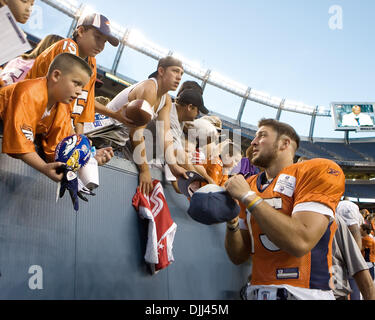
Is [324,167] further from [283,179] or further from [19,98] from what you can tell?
[19,98]

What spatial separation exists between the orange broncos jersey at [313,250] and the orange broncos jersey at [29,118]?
115cm

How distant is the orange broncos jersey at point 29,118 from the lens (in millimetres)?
1438

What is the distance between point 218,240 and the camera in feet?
10.4

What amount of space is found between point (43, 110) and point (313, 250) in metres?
1.44

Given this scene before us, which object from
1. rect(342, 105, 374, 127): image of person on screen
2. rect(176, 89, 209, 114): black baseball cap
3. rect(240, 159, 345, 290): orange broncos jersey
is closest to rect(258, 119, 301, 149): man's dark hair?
rect(240, 159, 345, 290): orange broncos jersey

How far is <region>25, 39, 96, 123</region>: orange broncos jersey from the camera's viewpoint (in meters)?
1.99

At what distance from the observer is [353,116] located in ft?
73.8

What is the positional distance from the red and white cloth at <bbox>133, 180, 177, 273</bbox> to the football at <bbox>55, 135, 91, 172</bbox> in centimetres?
93

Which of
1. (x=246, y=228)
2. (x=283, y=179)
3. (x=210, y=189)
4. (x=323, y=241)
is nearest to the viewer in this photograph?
(x=210, y=189)

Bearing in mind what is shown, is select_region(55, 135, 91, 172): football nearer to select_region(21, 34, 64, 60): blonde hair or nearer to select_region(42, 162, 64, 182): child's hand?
select_region(42, 162, 64, 182): child's hand

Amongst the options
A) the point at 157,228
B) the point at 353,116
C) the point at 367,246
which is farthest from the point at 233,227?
the point at 353,116

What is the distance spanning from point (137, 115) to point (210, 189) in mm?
898
